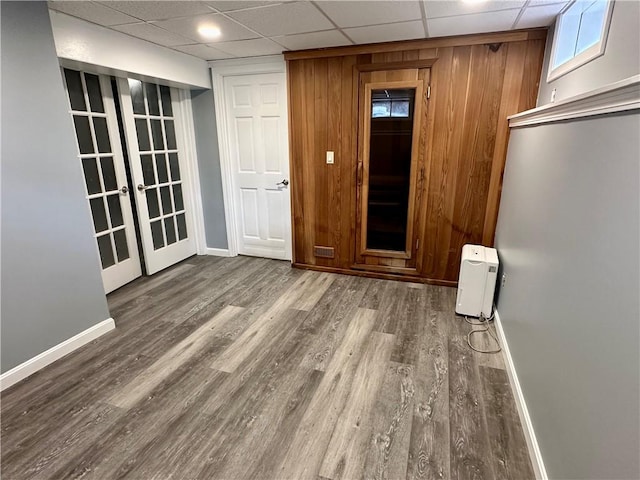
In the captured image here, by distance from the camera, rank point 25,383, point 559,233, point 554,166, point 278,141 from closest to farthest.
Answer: point 559,233 → point 554,166 → point 25,383 → point 278,141

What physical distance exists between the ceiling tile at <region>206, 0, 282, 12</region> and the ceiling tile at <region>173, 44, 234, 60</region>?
1.03 meters

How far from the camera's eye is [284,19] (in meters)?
2.42

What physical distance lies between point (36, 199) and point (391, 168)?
2821 mm

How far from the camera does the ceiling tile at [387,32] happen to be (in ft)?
8.50

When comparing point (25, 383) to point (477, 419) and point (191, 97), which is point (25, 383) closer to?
point (477, 419)

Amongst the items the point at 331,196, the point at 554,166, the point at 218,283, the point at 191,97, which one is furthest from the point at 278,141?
the point at 554,166

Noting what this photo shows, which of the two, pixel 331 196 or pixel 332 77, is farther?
pixel 331 196

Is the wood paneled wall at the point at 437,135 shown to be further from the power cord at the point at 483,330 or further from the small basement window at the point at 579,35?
the power cord at the point at 483,330

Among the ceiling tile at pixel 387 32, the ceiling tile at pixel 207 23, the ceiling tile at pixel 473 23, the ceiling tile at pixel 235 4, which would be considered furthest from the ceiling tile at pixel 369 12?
the ceiling tile at pixel 207 23

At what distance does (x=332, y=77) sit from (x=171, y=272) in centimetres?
271

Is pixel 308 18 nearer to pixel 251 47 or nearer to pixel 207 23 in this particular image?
pixel 207 23

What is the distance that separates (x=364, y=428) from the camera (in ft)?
5.75

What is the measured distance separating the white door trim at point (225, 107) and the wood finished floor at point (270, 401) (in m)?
1.45

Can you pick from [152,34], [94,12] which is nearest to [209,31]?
[152,34]
